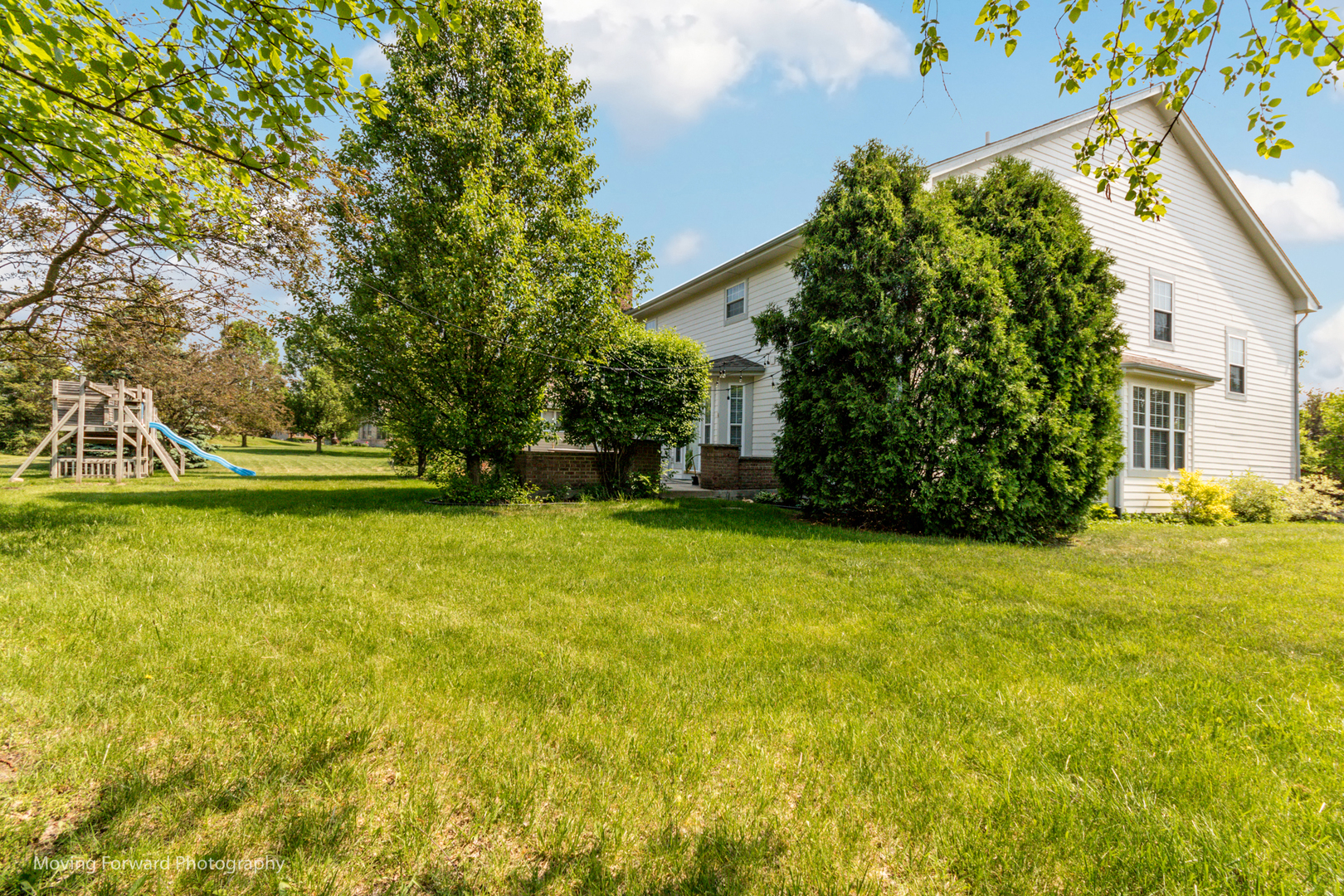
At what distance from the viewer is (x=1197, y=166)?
1534cm

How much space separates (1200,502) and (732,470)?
1047cm

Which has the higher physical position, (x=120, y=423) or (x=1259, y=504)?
(x=120, y=423)

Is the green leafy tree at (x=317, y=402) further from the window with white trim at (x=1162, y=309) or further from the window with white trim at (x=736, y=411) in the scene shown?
the window with white trim at (x=1162, y=309)

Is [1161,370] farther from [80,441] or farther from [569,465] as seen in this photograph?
[80,441]

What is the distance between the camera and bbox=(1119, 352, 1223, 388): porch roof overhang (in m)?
12.5

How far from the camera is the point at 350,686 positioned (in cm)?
290

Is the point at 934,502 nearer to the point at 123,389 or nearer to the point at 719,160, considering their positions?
the point at 719,160

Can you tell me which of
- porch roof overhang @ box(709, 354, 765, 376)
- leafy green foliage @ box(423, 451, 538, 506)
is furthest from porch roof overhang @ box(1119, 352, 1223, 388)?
leafy green foliage @ box(423, 451, 538, 506)

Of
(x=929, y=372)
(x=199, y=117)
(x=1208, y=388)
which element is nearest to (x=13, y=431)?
(x=199, y=117)

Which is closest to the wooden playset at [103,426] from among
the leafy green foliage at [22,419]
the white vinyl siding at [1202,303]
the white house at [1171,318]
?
the leafy green foliage at [22,419]

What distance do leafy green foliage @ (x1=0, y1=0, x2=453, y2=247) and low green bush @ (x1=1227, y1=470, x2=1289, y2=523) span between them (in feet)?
60.6

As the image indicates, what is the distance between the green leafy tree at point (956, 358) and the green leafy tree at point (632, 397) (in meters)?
3.01

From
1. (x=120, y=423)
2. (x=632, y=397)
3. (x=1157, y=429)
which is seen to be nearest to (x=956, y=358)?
(x=632, y=397)

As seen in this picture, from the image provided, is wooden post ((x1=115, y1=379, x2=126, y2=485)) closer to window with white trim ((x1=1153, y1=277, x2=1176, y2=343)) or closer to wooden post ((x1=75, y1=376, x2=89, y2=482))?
wooden post ((x1=75, y1=376, x2=89, y2=482))
